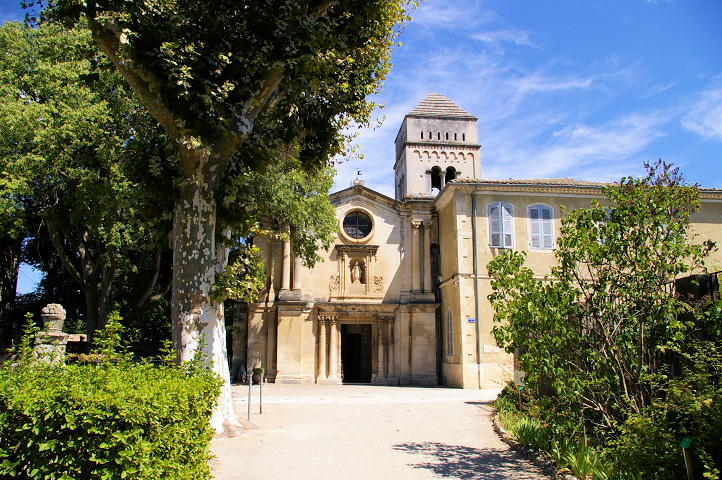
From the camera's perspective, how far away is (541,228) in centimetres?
2462

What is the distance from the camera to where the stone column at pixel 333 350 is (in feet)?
87.8

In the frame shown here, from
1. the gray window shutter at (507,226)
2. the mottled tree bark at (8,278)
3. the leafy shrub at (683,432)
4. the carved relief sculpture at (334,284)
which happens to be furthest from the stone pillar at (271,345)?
the leafy shrub at (683,432)

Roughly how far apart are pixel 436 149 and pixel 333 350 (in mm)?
15561

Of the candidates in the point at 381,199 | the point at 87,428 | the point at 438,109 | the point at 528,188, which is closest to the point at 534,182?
the point at 528,188

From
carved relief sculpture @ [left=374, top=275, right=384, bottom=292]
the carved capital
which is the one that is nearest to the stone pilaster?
carved relief sculpture @ [left=374, top=275, right=384, bottom=292]

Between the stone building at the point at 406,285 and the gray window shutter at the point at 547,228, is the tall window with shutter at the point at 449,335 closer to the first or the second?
the stone building at the point at 406,285

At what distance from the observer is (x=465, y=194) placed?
24.6m

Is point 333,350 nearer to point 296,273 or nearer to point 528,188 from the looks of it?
point 296,273

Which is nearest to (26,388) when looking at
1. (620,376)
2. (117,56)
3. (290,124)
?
(117,56)

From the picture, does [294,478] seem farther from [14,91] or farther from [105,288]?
[14,91]

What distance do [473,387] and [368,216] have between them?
10.1 metres

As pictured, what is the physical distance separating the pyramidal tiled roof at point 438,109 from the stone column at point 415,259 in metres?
11.3

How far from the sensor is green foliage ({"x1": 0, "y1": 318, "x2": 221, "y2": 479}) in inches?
177

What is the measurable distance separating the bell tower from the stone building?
22.2ft
